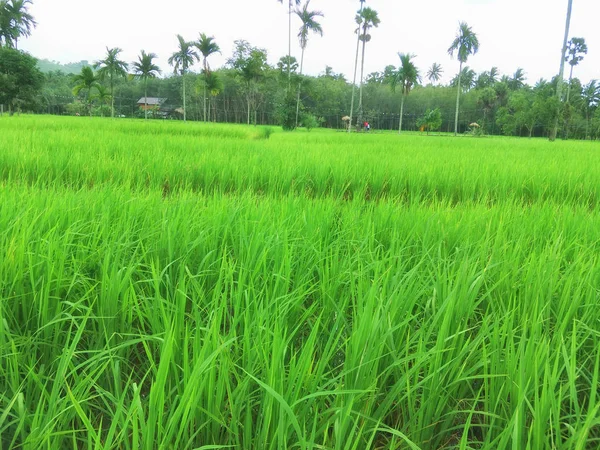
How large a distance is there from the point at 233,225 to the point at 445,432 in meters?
1.20

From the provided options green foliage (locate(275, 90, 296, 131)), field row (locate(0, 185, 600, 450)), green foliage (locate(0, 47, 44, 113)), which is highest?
green foliage (locate(0, 47, 44, 113))

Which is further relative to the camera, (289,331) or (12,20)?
(12,20)

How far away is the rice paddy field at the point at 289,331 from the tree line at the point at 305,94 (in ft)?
78.3

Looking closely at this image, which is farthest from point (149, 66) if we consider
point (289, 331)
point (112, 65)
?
point (289, 331)

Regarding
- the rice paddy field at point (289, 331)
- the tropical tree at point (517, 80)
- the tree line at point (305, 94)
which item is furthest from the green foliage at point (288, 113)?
the tropical tree at point (517, 80)

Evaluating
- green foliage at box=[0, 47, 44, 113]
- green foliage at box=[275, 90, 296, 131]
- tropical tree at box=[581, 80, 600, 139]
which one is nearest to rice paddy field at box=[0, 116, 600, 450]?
green foliage at box=[275, 90, 296, 131]

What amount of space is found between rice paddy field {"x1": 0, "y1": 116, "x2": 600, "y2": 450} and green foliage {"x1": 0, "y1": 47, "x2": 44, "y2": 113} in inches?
1241

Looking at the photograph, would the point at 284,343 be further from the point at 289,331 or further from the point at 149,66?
the point at 149,66

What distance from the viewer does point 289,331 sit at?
3.50ft

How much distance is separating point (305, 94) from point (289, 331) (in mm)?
38411

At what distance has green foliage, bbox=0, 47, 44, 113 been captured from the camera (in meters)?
26.1

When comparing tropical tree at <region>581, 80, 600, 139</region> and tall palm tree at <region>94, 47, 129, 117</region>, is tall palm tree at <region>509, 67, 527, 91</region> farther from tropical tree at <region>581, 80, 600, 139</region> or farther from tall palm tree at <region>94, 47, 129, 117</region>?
tall palm tree at <region>94, 47, 129, 117</region>

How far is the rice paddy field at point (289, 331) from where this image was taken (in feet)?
2.31

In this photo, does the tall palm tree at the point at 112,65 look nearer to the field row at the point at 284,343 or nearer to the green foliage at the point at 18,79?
the green foliage at the point at 18,79
